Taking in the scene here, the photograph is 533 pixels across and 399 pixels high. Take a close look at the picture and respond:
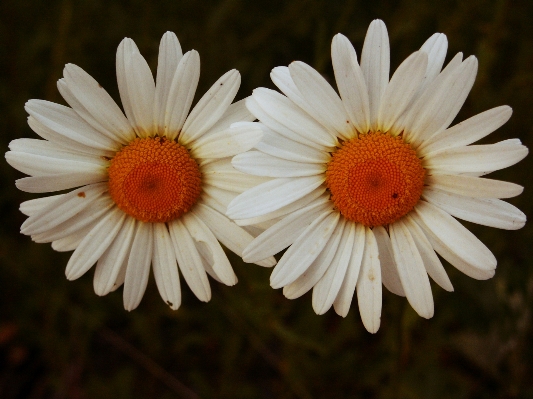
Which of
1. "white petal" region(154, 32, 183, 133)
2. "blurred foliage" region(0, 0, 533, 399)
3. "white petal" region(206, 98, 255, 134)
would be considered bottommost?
"blurred foliage" region(0, 0, 533, 399)

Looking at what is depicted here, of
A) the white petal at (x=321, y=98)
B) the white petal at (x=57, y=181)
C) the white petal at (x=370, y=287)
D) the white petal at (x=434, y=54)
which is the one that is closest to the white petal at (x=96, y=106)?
the white petal at (x=57, y=181)

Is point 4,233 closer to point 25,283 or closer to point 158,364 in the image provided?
point 25,283

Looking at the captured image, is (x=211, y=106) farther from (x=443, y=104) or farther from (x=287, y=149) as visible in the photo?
(x=443, y=104)

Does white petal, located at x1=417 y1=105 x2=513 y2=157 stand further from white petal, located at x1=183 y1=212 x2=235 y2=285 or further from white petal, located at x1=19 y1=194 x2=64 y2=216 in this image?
white petal, located at x1=19 y1=194 x2=64 y2=216

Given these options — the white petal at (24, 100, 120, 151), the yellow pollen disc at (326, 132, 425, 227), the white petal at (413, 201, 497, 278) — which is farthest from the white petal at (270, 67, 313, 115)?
the white petal at (24, 100, 120, 151)

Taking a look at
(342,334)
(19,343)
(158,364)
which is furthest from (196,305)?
(19,343)

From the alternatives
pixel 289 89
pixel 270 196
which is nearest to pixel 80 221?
pixel 270 196

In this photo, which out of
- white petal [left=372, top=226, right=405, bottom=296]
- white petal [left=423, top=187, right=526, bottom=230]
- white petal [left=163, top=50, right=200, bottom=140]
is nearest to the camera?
white petal [left=423, top=187, right=526, bottom=230]
